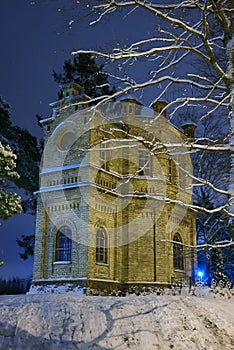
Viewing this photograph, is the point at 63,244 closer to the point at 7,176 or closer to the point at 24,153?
the point at 7,176

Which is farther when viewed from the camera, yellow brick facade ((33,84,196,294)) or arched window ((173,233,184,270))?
arched window ((173,233,184,270))

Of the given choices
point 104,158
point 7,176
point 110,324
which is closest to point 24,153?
point 104,158

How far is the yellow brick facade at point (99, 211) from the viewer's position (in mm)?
17469

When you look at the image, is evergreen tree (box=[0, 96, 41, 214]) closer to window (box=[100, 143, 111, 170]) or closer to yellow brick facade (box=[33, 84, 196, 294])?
yellow brick facade (box=[33, 84, 196, 294])

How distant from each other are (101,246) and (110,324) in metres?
8.27

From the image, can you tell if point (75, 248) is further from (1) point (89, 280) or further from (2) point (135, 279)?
(2) point (135, 279)

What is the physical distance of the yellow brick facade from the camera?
57.3 ft

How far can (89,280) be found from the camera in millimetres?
16688

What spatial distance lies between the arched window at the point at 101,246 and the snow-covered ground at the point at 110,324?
249 inches

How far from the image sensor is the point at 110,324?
9.93 meters

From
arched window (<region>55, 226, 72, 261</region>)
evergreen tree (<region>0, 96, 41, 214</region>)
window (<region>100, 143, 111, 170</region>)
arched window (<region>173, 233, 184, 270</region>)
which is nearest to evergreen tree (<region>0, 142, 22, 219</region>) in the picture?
arched window (<region>55, 226, 72, 261</region>)

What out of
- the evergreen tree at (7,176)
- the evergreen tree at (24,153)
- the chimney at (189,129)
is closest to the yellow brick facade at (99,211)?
the chimney at (189,129)

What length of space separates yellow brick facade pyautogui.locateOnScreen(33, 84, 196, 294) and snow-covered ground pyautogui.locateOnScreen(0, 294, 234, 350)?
5.76 m

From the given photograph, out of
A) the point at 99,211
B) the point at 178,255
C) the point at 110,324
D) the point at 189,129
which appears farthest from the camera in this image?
the point at 189,129
